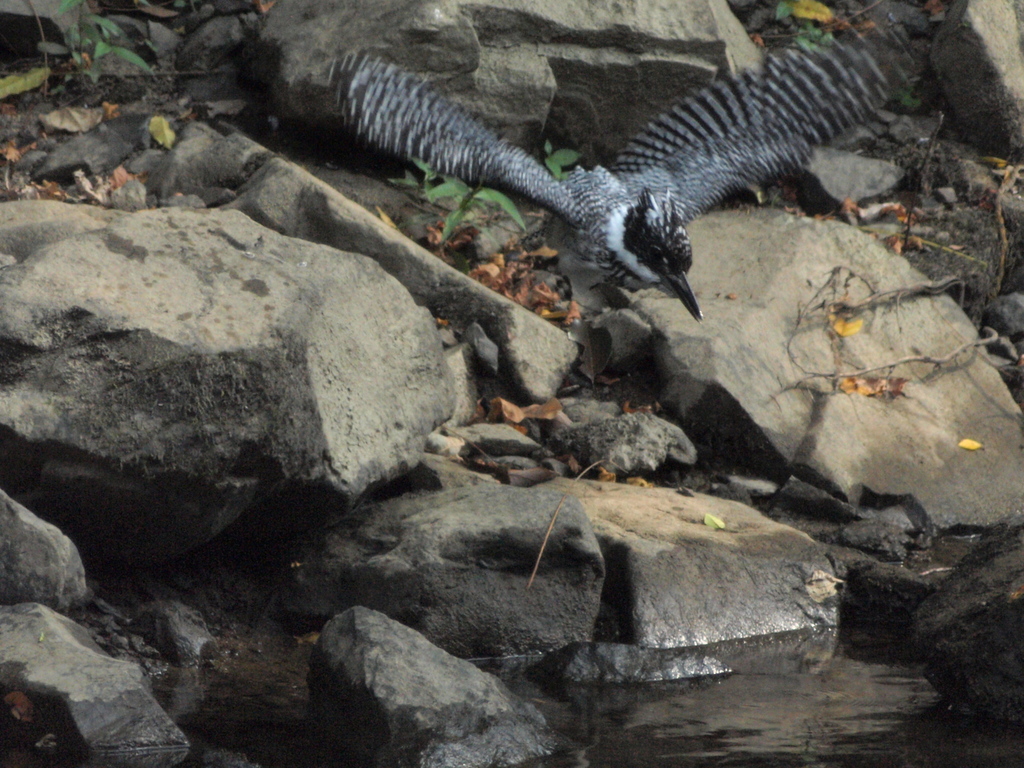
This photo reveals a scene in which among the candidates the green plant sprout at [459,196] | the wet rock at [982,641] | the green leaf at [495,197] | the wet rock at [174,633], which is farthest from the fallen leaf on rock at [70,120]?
the wet rock at [982,641]

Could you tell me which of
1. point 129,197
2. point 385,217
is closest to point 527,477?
point 385,217

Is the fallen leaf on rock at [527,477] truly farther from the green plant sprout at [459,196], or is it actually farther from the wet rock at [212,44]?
the wet rock at [212,44]

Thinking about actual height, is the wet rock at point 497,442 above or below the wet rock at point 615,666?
below

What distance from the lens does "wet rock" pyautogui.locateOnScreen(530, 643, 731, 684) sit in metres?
3.07

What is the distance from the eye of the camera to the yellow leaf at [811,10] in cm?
715

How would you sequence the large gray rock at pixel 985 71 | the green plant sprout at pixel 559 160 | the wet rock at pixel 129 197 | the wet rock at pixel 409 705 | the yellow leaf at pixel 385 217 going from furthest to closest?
the large gray rock at pixel 985 71, the green plant sprout at pixel 559 160, the yellow leaf at pixel 385 217, the wet rock at pixel 129 197, the wet rock at pixel 409 705

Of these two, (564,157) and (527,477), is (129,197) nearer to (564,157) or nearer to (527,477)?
(527,477)

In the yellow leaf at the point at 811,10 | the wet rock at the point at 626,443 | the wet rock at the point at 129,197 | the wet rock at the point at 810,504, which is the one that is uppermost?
the yellow leaf at the point at 811,10

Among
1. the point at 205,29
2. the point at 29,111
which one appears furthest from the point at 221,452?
the point at 205,29

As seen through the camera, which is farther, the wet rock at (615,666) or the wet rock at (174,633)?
the wet rock at (615,666)

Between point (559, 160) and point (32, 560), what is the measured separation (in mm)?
4064

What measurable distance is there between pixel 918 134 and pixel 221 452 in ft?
18.0

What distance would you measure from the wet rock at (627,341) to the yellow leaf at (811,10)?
319 cm

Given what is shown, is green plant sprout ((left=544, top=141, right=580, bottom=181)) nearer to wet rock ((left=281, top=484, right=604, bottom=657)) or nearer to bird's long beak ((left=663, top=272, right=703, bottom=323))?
bird's long beak ((left=663, top=272, right=703, bottom=323))
